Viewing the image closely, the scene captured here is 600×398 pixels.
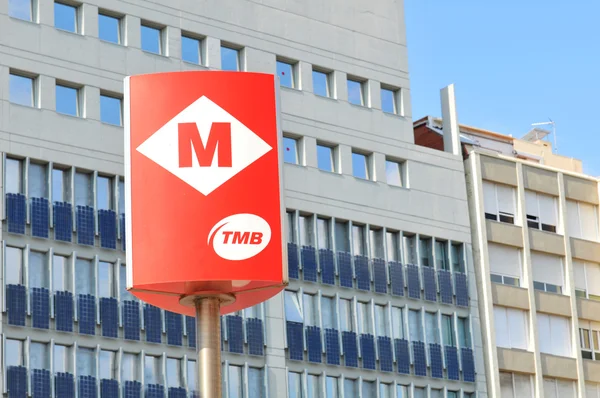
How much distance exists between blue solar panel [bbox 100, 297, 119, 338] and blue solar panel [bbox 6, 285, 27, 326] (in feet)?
10.6

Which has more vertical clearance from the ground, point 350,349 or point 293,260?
point 293,260

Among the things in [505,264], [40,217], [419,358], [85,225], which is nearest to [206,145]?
[40,217]

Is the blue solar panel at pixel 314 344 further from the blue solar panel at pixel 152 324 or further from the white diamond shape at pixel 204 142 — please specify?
the white diamond shape at pixel 204 142

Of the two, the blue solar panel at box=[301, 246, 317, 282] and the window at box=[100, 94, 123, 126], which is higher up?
the window at box=[100, 94, 123, 126]

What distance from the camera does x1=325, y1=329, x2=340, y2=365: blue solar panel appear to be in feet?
216

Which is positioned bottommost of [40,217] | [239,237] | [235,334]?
[239,237]

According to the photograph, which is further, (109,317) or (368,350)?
(368,350)

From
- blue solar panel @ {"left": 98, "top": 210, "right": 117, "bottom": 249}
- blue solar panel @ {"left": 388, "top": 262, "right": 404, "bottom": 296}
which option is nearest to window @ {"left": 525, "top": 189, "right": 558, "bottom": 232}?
blue solar panel @ {"left": 388, "top": 262, "right": 404, "bottom": 296}

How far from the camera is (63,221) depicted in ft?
194

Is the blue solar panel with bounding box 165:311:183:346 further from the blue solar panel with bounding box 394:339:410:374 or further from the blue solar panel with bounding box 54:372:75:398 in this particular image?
the blue solar panel with bounding box 394:339:410:374

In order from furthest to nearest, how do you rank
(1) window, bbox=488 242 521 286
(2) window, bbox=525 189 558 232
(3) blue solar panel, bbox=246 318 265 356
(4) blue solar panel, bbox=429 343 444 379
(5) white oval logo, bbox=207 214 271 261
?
(2) window, bbox=525 189 558 232
(1) window, bbox=488 242 521 286
(4) blue solar panel, bbox=429 343 444 379
(3) blue solar panel, bbox=246 318 265 356
(5) white oval logo, bbox=207 214 271 261

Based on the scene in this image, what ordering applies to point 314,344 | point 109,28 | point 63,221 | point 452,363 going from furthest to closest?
point 452,363 → point 314,344 → point 109,28 → point 63,221

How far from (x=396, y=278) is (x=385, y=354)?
3.43 metres

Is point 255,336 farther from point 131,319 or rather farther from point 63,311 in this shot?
point 63,311
